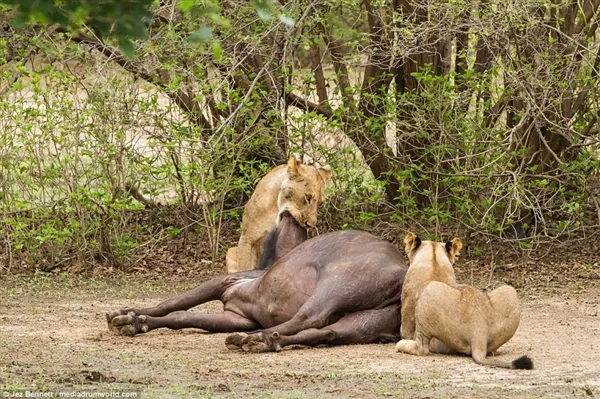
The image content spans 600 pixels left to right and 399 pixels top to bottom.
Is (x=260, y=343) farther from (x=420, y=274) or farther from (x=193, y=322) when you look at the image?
(x=193, y=322)

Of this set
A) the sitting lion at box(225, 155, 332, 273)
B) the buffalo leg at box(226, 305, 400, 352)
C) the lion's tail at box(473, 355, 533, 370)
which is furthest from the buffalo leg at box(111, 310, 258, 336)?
the lion's tail at box(473, 355, 533, 370)

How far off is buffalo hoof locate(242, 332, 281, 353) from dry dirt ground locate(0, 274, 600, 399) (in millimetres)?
75

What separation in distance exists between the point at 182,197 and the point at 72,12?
28.3ft

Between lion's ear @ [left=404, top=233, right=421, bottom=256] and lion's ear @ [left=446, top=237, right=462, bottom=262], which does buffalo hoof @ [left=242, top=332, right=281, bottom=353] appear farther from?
lion's ear @ [left=446, top=237, right=462, bottom=262]

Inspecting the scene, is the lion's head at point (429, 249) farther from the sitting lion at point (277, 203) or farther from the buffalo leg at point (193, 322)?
the buffalo leg at point (193, 322)

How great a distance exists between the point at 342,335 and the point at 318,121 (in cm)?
455

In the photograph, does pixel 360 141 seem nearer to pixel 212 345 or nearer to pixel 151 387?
pixel 212 345

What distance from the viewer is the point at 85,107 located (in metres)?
11.9

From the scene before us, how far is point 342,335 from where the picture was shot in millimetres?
7957

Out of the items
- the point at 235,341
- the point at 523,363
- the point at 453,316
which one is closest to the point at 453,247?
the point at 453,316

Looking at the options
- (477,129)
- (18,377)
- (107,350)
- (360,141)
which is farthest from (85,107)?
(18,377)

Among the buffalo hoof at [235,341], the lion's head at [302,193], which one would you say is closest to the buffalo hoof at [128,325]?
the buffalo hoof at [235,341]

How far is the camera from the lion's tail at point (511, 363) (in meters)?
6.95

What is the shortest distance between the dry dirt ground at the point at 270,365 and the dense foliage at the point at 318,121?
235cm
